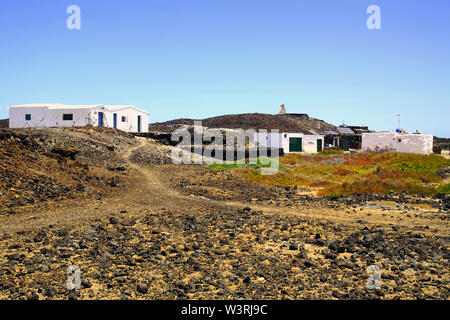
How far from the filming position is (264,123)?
67188 millimetres

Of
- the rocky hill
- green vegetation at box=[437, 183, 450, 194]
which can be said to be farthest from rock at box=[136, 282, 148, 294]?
the rocky hill

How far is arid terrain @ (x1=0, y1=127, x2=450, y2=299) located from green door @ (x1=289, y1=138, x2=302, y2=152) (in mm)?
25763

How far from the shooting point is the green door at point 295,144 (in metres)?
43.8

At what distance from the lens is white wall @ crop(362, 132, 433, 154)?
3881 cm

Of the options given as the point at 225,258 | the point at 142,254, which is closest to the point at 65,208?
the point at 142,254

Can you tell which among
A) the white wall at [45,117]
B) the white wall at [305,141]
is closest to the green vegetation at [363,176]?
the white wall at [305,141]

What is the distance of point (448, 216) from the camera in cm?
1302

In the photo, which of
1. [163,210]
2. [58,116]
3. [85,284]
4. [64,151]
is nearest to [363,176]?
[163,210]

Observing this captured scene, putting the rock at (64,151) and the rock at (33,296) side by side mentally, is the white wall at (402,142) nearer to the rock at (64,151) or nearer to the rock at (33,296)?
the rock at (64,151)

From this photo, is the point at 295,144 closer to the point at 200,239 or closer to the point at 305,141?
the point at 305,141

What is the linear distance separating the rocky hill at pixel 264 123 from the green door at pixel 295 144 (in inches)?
619

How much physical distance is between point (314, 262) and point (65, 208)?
8.48m
